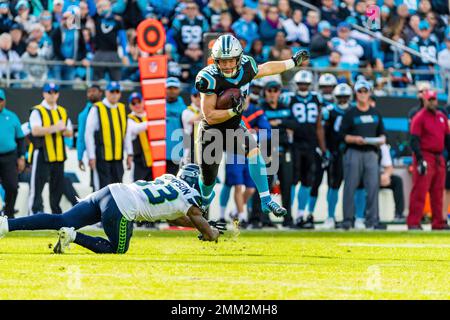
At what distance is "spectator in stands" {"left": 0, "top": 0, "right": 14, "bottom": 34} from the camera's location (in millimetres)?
19141

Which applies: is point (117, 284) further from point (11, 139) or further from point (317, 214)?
point (317, 214)

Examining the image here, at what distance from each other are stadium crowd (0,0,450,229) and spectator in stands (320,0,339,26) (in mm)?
19

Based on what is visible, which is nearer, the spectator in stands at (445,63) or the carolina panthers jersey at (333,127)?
the carolina panthers jersey at (333,127)

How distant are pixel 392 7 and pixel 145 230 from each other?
379 inches

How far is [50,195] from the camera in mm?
15891

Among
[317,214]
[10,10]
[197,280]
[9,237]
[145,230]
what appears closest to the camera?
[197,280]

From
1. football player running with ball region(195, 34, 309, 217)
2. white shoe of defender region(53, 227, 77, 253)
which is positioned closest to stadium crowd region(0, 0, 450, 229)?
football player running with ball region(195, 34, 309, 217)

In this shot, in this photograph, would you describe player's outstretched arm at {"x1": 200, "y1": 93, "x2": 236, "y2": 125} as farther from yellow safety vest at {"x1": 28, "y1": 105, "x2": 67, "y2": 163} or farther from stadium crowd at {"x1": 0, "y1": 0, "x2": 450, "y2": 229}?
yellow safety vest at {"x1": 28, "y1": 105, "x2": 67, "y2": 163}

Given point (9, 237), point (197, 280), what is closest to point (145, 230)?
point (9, 237)

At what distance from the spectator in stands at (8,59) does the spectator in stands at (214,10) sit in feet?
11.8

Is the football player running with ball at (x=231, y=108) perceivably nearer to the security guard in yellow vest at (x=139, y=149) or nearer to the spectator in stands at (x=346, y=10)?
the security guard in yellow vest at (x=139, y=149)

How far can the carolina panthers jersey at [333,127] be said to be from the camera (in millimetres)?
16684

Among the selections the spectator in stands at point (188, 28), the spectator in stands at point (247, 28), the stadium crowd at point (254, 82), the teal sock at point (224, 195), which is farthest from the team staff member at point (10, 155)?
the spectator in stands at point (247, 28)

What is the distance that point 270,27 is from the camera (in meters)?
21.1
